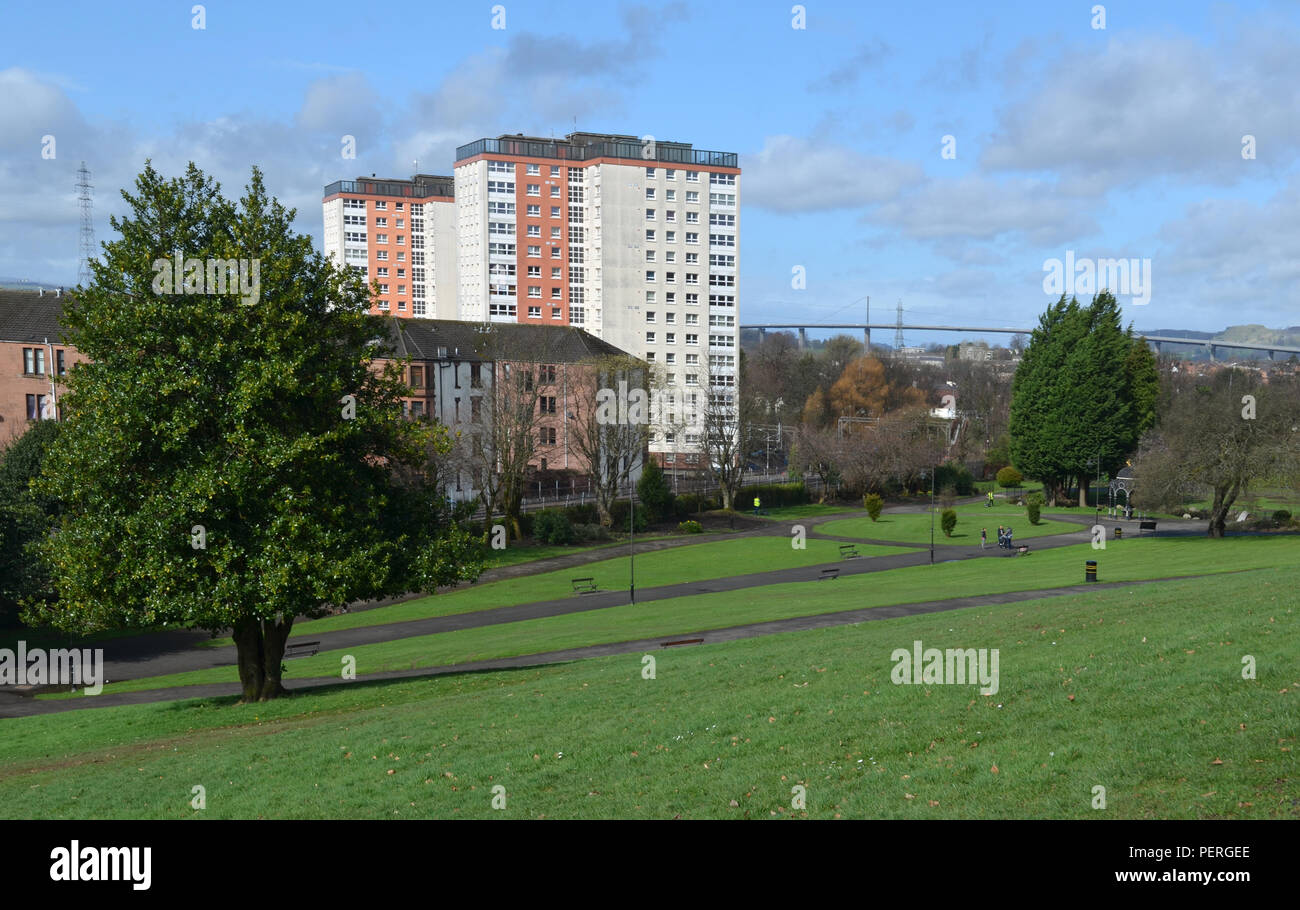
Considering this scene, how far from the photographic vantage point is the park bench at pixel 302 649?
39625 mm

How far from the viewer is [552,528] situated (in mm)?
74625

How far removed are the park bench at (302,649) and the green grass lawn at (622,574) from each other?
19.0 ft

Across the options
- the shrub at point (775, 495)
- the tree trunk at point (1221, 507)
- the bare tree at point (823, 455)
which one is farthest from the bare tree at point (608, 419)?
the tree trunk at point (1221, 507)

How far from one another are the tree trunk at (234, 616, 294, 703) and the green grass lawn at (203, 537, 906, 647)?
20.0 metres

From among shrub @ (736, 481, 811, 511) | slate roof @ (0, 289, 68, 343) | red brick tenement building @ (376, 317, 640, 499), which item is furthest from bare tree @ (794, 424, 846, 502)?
slate roof @ (0, 289, 68, 343)

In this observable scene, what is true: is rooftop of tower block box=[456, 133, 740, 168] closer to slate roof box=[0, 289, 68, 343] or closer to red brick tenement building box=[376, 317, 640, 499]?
red brick tenement building box=[376, 317, 640, 499]

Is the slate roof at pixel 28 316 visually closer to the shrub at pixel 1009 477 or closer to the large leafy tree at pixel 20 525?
the large leafy tree at pixel 20 525

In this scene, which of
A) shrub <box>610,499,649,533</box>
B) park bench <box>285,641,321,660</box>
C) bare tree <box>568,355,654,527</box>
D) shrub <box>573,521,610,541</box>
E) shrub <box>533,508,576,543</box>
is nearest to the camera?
park bench <box>285,641,321,660</box>

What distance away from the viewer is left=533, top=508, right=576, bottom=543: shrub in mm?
74375

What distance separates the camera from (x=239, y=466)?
2398cm

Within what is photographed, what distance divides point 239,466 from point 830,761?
1630 cm

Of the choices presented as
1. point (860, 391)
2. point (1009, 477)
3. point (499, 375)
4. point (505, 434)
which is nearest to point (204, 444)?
point (505, 434)

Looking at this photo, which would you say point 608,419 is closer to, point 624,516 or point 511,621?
point 624,516
